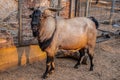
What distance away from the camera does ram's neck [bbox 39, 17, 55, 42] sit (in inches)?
209

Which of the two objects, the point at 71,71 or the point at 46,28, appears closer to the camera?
the point at 46,28

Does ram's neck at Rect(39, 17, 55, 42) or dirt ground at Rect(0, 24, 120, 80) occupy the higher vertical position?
ram's neck at Rect(39, 17, 55, 42)

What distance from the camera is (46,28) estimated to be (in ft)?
17.6

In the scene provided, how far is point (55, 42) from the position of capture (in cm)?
555

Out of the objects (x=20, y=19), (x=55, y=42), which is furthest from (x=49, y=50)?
(x=20, y=19)

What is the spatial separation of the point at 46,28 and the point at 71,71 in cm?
131

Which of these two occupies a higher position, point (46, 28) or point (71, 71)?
point (46, 28)

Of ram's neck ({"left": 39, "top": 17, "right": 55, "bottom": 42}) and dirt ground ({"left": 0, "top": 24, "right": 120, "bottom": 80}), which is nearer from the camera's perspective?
ram's neck ({"left": 39, "top": 17, "right": 55, "bottom": 42})

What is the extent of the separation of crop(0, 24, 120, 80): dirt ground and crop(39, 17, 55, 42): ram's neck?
34.9 inches

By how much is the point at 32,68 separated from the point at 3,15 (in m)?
2.18

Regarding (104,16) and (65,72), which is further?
(104,16)

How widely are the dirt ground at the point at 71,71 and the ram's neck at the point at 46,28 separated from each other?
89cm

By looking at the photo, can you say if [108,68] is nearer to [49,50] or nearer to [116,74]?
[116,74]

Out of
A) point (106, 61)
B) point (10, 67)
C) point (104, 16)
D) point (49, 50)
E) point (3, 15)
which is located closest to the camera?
point (49, 50)
